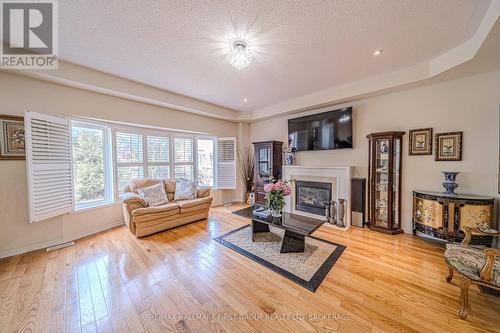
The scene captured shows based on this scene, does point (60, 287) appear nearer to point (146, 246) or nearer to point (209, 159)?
point (146, 246)

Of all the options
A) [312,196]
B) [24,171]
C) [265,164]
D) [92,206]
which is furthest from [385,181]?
[24,171]

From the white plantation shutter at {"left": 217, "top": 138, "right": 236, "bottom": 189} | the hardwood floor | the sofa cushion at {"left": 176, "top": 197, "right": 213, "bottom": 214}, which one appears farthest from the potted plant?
the white plantation shutter at {"left": 217, "top": 138, "right": 236, "bottom": 189}

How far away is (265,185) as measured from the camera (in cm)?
284

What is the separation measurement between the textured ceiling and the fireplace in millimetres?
2183

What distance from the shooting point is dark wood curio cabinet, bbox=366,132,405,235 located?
3.14 m

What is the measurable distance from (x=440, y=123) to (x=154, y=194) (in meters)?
5.09

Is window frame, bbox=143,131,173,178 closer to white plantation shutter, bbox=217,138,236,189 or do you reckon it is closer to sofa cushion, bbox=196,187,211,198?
sofa cushion, bbox=196,187,211,198

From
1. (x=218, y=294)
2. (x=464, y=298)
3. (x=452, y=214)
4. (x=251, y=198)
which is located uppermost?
(x=452, y=214)

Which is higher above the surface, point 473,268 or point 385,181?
point 385,181

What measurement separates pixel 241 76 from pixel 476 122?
3.57 m

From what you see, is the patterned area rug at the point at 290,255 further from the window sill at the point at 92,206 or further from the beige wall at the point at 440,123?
the window sill at the point at 92,206

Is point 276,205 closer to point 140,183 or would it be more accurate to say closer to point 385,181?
point 385,181

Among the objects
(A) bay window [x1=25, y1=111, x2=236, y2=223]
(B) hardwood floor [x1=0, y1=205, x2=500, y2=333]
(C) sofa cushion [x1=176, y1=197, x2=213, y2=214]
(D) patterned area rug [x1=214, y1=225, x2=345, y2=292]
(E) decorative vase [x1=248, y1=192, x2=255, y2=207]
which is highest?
(A) bay window [x1=25, y1=111, x2=236, y2=223]

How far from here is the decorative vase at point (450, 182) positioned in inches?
102
